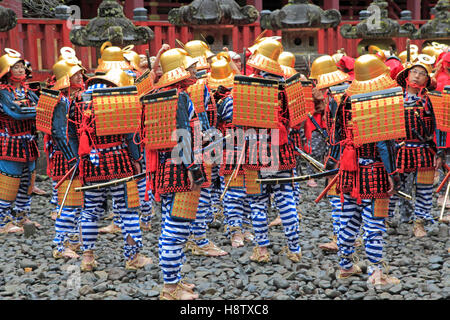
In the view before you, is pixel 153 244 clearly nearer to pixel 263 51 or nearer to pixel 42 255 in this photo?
pixel 42 255

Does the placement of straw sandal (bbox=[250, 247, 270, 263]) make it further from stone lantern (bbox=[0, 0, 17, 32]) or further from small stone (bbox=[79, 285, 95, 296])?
stone lantern (bbox=[0, 0, 17, 32])

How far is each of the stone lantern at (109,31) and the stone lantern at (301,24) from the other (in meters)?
2.49

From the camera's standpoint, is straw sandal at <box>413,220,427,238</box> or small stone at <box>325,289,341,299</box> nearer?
small stone at <box>325,289,341,299</box>

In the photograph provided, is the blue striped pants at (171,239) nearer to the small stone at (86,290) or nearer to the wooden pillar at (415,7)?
the small stone at (86,290)

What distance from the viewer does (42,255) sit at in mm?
6355

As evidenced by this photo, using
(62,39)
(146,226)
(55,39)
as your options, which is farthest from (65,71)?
(55,39)

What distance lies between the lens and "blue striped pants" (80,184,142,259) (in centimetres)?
557

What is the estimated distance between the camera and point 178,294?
16.0 feet

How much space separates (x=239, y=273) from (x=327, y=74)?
278 cm

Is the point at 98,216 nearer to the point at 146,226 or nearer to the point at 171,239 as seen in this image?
the point at 171,239

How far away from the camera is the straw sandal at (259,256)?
589 cm

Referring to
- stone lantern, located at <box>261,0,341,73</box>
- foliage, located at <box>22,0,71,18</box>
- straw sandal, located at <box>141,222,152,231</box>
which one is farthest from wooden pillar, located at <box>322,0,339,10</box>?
straw sandal, located at <box>141,222,152,231</box>

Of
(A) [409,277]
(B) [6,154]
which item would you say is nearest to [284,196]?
(A) [409,277]

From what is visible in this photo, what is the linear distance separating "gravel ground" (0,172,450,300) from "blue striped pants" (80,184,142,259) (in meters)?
0.31
